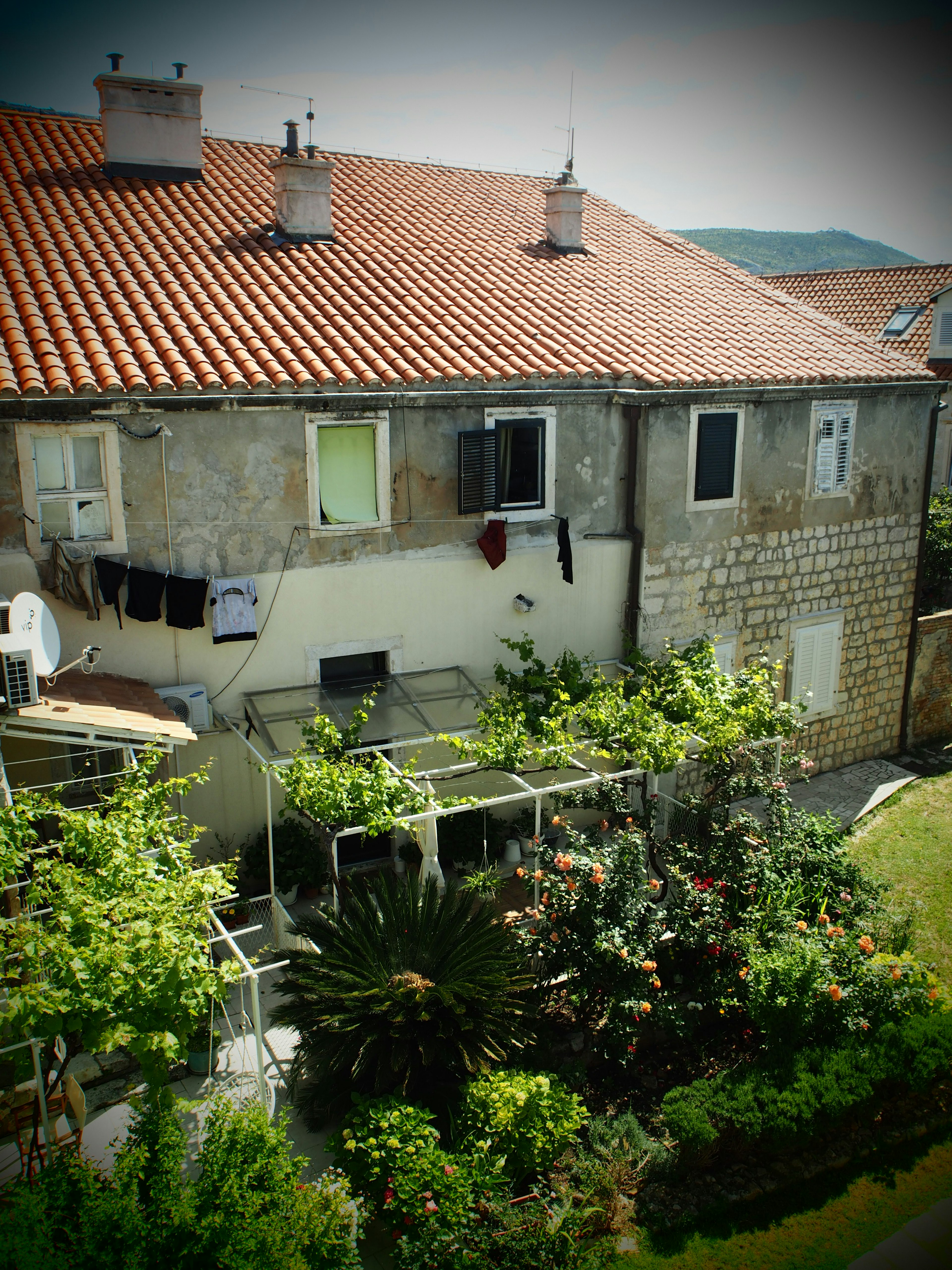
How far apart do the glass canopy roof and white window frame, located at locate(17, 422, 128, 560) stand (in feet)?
7.98

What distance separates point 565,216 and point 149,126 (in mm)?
6812

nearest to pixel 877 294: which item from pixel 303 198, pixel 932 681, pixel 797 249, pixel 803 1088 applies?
pixel 932 681

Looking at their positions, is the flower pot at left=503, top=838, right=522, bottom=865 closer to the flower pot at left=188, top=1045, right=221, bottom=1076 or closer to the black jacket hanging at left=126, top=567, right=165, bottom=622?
the flower pot at left=188, top=1045, right=221, bottom=1076

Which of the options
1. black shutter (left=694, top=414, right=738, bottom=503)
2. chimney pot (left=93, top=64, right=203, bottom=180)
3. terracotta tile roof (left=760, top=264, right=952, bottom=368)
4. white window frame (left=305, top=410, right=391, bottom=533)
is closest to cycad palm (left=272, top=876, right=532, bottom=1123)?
white window frame (left=305, top=410, right=391, bottom=533)

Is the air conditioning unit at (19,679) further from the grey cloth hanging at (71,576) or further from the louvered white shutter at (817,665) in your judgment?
the louvered white shutter at (817,665)

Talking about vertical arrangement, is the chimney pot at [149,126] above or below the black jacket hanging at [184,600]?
above

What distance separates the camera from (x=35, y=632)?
8.86m

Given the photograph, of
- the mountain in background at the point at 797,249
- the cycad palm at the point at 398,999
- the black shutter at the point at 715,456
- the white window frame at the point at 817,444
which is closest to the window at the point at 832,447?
the white window frame at the point at 817,444

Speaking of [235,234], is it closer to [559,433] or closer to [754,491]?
[559,433]

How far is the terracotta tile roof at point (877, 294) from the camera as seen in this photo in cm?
2766

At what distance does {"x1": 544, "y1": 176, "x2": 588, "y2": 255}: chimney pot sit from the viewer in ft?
53.2

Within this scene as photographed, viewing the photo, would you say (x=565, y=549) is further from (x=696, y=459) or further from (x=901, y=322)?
(x=901, y=322)

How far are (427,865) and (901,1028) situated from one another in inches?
198

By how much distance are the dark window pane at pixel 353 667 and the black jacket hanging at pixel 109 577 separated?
272cm
